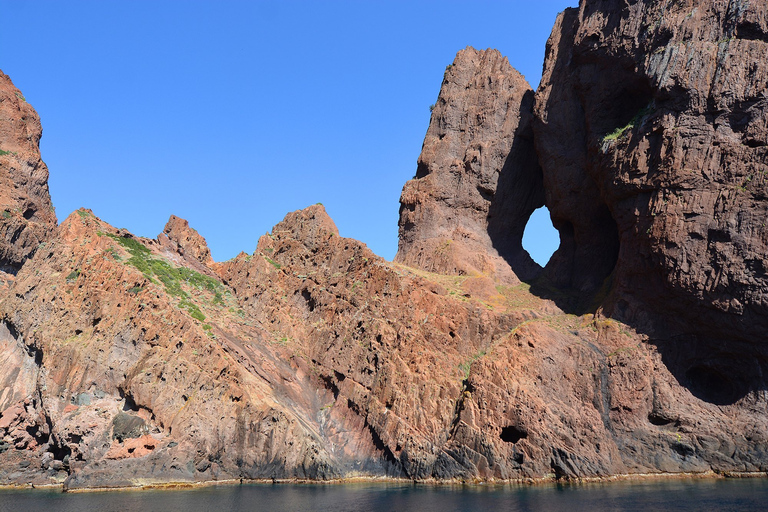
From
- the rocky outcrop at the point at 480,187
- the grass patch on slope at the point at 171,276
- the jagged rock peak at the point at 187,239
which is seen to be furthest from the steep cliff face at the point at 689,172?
the jagged rock peak at the point at 187,239

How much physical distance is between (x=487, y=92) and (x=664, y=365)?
1214 inches

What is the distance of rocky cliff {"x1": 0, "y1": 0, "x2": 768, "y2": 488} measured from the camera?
3894 cm

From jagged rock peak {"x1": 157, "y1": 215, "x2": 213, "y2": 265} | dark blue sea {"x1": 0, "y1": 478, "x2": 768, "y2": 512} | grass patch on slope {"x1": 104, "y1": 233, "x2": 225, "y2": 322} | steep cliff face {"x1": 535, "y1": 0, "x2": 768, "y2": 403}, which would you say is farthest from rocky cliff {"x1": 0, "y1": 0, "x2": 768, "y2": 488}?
jagged rock peak {"x1": 157, "y1": 215, "x2": 213, "y2": 265}

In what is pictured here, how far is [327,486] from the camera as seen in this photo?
38.9m

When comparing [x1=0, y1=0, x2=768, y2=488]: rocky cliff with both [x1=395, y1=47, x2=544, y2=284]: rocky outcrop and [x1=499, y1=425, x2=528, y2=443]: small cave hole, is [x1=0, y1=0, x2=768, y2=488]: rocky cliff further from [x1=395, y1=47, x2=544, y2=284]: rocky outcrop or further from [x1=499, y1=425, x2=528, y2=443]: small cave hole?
[x1=395, y1=47, x2=544, y2=284]: rocky outcrop

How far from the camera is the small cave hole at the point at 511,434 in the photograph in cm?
3894

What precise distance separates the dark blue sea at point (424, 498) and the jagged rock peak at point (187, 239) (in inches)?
1192

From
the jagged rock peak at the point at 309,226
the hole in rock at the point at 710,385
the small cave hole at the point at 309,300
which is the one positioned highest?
the jagged rock peak at the point at 309,226

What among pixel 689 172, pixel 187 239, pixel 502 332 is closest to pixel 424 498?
pixel 502 332

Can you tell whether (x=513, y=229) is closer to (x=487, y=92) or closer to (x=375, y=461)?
(x=487, y=92)

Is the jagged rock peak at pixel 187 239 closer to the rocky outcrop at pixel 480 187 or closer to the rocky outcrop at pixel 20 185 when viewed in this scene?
the rocky outcrop at pixel 20 185

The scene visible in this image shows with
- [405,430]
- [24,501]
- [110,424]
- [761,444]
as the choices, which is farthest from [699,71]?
[24,501]

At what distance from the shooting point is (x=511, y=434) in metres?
39.7

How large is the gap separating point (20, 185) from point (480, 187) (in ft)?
167
